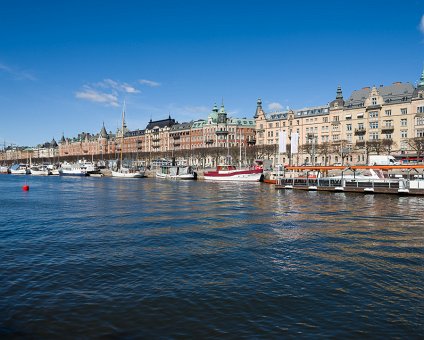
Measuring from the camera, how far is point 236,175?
305 feet

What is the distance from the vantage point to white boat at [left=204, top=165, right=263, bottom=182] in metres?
90.0

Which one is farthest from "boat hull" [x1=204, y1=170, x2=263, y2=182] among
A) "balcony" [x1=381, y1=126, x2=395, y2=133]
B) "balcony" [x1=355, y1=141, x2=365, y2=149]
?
"balcony" [x1=381, y1=126, x2=395, y2=133]

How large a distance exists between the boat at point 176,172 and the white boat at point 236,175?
1191 cm

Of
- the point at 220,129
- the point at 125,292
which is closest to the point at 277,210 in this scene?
the point at 125,292

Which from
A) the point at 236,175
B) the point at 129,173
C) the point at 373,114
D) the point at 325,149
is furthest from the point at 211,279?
the point at 129,173

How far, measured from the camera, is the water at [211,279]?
11.2 m

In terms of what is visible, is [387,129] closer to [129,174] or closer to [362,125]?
[362,125]

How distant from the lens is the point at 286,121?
138 metres

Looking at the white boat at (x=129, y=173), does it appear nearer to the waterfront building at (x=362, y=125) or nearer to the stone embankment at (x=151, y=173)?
the stone embankment at (x=151, y=173)

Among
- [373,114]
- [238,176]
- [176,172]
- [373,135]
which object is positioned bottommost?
[238,176]

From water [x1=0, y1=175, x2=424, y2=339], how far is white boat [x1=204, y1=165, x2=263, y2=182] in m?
61.1

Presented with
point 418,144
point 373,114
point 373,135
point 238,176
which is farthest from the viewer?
point 373,114

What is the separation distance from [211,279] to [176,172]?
10078 cm

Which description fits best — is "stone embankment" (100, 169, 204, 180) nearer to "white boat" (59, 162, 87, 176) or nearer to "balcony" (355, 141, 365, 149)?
"white boat" (59, 162, 87, 176)
